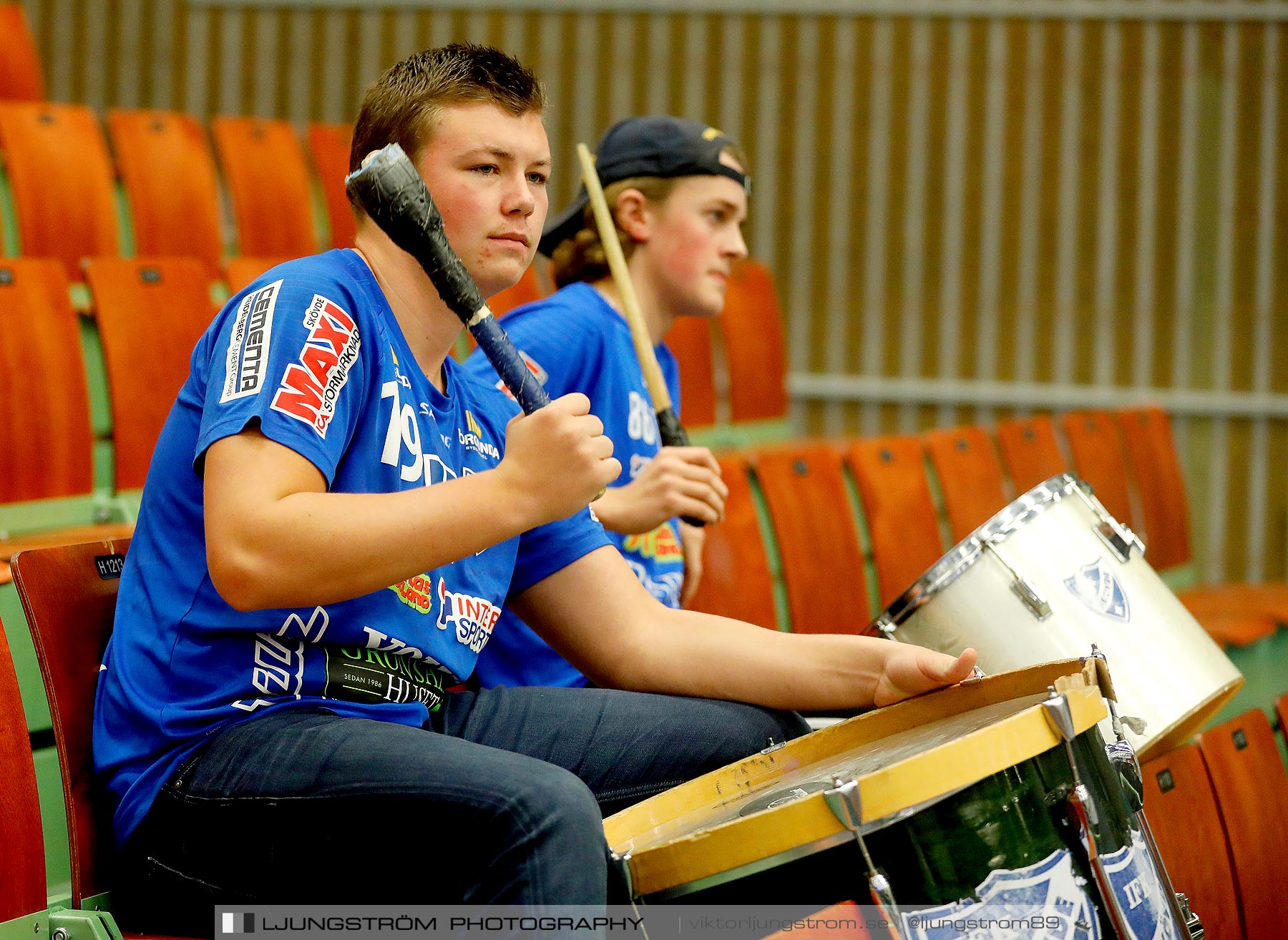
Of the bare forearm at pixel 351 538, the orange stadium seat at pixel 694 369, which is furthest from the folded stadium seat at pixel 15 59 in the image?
the bare forearm at pixel 351 538

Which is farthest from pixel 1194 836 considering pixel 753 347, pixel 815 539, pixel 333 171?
pixel 333 171

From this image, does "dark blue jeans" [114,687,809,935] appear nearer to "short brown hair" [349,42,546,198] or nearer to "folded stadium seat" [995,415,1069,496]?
"short brown hair" [349,42,546,198]

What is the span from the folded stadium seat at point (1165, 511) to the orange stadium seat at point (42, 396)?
2.78 meters

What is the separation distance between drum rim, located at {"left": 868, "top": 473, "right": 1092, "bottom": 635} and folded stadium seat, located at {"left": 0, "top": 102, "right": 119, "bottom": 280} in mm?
2322

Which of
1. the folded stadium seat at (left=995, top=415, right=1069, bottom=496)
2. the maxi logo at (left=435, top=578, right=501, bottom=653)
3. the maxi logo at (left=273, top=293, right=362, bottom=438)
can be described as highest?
the maxi logo at (left=273, top=293, right=362, bottom=438)

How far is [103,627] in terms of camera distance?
1237mm

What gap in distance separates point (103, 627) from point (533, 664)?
0.56 meters

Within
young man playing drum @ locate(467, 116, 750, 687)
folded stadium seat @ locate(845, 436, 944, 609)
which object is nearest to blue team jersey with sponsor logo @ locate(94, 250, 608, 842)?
young man playing drum @ locate(467, 116, 750, 687)

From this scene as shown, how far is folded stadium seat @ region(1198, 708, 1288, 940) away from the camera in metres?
1.95

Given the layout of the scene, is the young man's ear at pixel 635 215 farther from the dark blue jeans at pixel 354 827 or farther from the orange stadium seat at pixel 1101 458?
the orange stadium seat at pixel 1101 458

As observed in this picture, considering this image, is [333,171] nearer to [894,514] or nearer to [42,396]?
[42,396]

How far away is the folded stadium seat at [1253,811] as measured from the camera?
1.95m

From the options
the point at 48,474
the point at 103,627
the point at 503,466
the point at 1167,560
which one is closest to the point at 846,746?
the point at 503,466

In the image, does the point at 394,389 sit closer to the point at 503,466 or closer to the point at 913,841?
the point at 503,466
